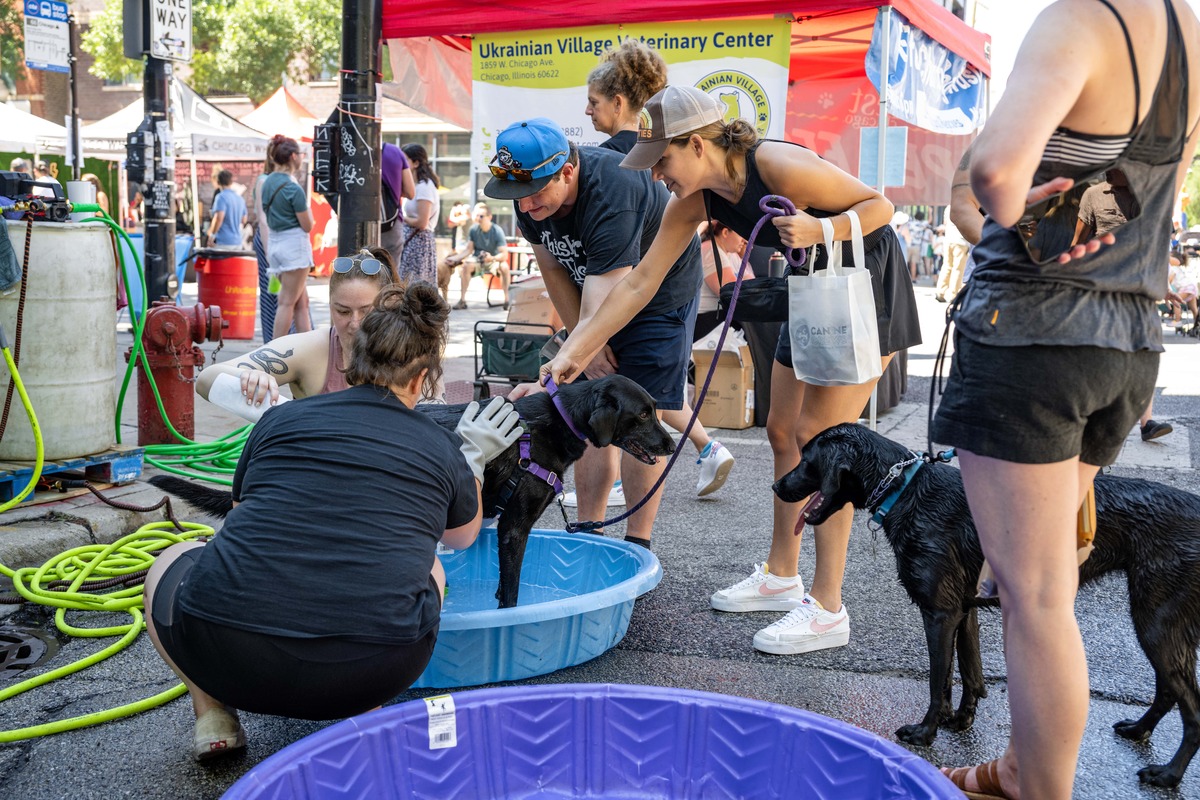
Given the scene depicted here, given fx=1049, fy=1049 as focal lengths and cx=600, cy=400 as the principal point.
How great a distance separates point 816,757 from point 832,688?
783mm

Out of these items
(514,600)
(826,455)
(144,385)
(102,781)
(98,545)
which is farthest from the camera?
(144,385)

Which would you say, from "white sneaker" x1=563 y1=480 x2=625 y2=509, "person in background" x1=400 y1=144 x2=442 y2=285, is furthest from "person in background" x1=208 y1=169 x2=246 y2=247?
"white sneaker" x1=563 y1=480 x2=625 y2=509

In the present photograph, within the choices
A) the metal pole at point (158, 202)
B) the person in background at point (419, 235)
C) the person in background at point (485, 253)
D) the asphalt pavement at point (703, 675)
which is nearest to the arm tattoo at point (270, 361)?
the asphalt pavement at point (703, 675)

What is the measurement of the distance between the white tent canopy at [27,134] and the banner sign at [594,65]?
513 inches

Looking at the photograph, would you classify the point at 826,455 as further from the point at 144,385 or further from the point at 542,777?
the point at 144,385

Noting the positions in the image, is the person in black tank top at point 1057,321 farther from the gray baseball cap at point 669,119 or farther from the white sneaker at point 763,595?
the white sneaker at point 763,595

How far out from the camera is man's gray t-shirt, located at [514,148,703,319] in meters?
4.02

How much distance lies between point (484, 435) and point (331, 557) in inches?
36.2

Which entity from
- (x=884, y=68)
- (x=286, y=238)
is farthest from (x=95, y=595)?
(x=286, y=238)

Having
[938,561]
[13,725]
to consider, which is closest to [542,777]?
[938,561]

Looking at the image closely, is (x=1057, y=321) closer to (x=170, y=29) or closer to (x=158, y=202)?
(x=170, y=29)

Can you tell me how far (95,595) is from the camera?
3.82 m

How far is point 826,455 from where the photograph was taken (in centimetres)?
317

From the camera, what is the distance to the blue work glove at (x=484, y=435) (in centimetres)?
315
